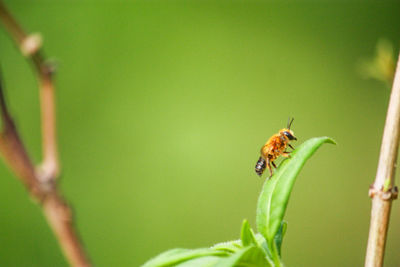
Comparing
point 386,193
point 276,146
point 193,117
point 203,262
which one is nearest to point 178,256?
point 203,262

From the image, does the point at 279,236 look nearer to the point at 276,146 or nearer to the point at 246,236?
the point at 246,236

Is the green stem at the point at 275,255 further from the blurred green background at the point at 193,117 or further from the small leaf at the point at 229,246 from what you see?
the blurred green background at the point at 193,117

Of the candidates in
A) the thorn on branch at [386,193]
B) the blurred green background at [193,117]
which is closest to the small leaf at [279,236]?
the thorn on branch at [386,193]

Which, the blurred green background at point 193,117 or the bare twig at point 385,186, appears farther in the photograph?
the blurred green background at point 193,117

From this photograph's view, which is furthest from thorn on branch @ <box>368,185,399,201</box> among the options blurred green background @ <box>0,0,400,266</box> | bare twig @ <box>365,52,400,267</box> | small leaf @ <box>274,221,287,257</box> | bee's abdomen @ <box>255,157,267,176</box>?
blurred green background @ <box>0,0,400,266</box>

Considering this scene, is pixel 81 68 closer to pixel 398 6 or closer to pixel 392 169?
pixel 398 6

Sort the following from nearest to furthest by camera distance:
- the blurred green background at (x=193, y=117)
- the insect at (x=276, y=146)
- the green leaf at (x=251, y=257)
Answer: the green leaf at (x=251, y=257), the insect at (x=276, y=146), the blurred green background at (x=193, y=117)

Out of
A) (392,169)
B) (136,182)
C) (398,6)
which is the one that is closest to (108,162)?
(136,182)
